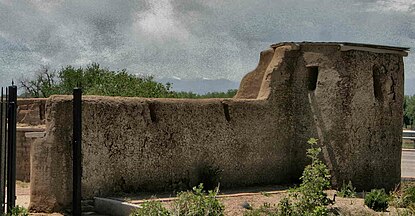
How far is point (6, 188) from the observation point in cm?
1227

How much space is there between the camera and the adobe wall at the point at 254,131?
1373cm

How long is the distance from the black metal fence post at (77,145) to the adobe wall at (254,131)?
0.57 ft

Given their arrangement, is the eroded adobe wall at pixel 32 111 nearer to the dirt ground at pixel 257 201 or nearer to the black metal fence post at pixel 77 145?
the black metal fence post at pixel 77 145

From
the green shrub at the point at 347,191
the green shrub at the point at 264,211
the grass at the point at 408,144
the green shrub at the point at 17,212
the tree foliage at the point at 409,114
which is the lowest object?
the green shrub at the point at 264,211

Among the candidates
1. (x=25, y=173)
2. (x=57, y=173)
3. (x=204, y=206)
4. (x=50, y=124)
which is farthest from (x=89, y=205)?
(x=25, y=173)

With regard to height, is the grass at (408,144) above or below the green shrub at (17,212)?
above

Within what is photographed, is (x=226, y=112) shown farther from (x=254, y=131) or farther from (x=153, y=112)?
(x=153, y=112)

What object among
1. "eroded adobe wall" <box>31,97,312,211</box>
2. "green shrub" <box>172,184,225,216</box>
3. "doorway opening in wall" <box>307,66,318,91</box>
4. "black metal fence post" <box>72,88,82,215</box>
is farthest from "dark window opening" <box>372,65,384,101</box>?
"black metal fence post" <box>72,88,82,215</box>

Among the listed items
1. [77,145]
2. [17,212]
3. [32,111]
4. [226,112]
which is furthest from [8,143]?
[32,111]

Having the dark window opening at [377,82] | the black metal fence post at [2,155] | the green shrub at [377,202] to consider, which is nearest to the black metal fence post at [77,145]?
the black metal fence post at [2,155]

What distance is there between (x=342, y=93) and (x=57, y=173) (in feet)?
22.9

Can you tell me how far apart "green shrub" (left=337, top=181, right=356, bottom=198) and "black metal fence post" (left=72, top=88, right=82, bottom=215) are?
593 cm

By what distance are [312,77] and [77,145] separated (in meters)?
6.44

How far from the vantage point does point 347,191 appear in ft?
51.1
